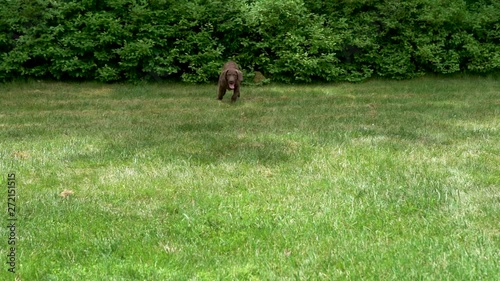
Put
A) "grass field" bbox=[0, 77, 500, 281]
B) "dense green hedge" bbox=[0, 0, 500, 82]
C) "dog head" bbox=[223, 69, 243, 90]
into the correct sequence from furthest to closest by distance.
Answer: "dense green hedge" bbox=[0, 0, 500, 82] → "dog head" bbox=[223, 69, 243, 90] → "grass field" bbox=[0, 77, 500, 281]

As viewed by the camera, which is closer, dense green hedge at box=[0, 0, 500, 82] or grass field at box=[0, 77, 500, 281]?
grass field at box=[0, 77, 500, 281]

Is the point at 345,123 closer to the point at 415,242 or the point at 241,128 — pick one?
the point at 241,128

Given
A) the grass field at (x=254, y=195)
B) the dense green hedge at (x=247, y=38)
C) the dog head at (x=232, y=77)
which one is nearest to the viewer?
the grass field at (x=254, y=195)

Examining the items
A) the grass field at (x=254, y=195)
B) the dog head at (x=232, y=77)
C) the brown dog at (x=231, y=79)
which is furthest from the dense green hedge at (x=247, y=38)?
the grass field at (x=254, y=195)

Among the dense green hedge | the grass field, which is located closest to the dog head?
the grass field

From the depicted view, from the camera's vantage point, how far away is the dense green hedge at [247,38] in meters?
14.1

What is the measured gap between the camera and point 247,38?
14961 millimetres

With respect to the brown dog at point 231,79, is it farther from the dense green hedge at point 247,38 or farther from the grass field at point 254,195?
the dense green hedge at point 247,38

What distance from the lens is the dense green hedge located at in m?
14.1

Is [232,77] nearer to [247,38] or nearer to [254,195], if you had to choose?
[247,38]

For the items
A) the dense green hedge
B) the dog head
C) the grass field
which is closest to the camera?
the grass field

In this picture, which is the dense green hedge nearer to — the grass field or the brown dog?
the brown dog

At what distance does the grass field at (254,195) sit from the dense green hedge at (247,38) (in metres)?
5.01

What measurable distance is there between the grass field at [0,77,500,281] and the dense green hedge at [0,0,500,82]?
5.01 metres
